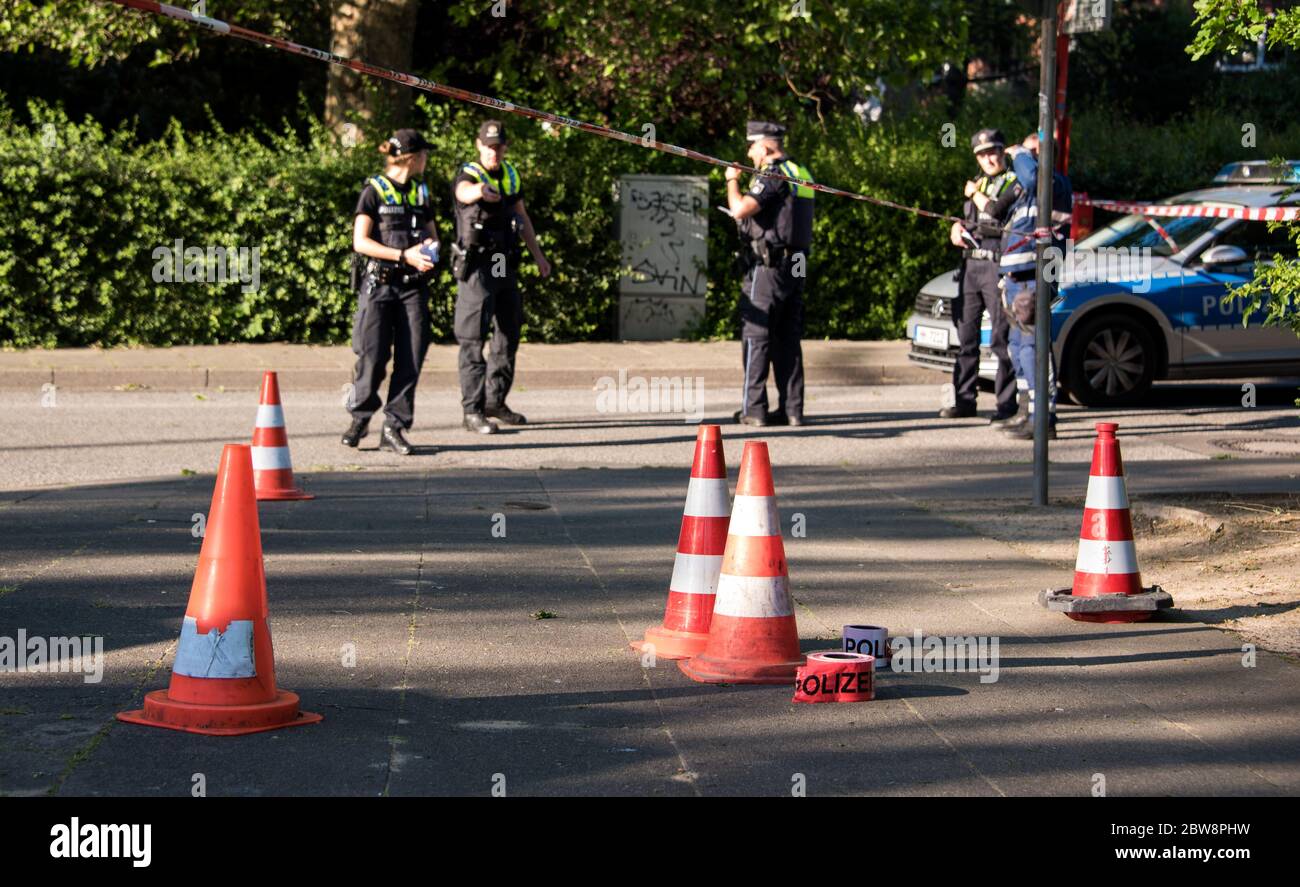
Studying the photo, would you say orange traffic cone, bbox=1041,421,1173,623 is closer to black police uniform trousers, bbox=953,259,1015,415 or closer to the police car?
black police uniform trousers, bbox=953,259,1015,415

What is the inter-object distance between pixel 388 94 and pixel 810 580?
14353 mm

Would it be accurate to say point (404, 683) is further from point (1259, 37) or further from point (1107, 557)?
point (1259, 37)

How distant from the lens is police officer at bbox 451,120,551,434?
42.0ft

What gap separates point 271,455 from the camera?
32.2 ft

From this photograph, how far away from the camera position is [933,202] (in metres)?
20.7

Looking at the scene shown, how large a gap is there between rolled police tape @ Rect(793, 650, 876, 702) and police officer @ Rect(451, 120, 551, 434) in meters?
7.33

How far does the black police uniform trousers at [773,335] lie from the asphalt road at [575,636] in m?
1.39

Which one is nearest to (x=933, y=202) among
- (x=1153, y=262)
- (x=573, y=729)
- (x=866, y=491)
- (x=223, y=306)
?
(x=1153, y=262)

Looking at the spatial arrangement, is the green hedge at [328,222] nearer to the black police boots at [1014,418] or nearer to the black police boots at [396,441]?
the black police boots at [1014,418]

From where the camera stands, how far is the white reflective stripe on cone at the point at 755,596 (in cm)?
605

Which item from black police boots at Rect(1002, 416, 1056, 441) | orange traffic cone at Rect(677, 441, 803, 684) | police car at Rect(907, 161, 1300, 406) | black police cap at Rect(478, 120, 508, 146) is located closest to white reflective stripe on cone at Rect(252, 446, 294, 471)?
black police cap at Rect(478, 120, 508, 146)

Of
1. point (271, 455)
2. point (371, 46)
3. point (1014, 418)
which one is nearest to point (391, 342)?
point (271, 455)

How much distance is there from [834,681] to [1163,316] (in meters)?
9.75
